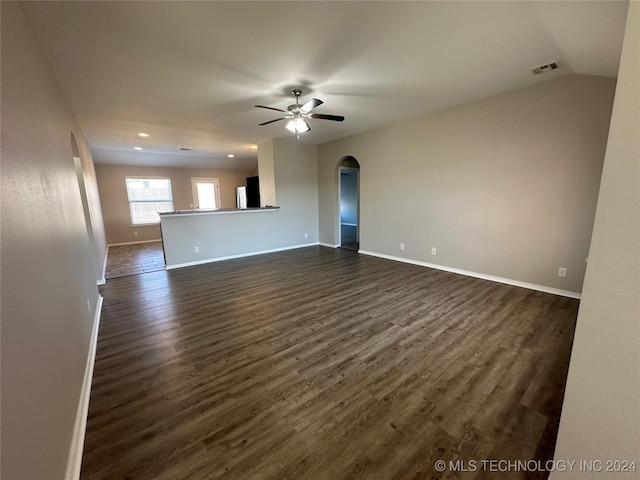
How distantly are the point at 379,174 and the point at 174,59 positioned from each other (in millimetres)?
3874

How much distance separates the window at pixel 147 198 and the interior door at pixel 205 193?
778mm

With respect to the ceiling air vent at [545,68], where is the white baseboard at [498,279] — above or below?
below

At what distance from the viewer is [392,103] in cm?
374

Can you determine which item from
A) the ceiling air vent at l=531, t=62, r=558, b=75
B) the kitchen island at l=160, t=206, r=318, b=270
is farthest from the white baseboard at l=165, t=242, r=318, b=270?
the ceiling air vent at l=531, t=62, r=558, b=75

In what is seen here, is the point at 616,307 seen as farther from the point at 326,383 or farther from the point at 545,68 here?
the point at 545,68

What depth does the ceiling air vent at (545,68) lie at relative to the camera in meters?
2.67

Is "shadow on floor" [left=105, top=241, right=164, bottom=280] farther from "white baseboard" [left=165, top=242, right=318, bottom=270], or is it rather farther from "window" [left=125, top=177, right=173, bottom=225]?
"window" [left=125, top=177, right=173, bottom=225]

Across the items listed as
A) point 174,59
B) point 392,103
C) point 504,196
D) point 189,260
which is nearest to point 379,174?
point 392,103

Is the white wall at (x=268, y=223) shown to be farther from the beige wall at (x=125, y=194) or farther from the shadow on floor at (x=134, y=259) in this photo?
the beige wall at (x=125, y=194)

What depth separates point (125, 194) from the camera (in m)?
7.77

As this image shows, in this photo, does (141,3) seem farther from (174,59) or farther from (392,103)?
(392,103)

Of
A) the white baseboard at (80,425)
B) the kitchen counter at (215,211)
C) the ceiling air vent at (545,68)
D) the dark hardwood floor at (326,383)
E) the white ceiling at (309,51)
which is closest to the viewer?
the white baseboard at (80,425)

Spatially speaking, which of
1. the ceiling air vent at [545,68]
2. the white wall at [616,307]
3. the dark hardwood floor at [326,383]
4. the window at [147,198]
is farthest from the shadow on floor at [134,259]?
the ceiling air vent at [545,68]

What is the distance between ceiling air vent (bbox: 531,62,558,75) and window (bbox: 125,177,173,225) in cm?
904
